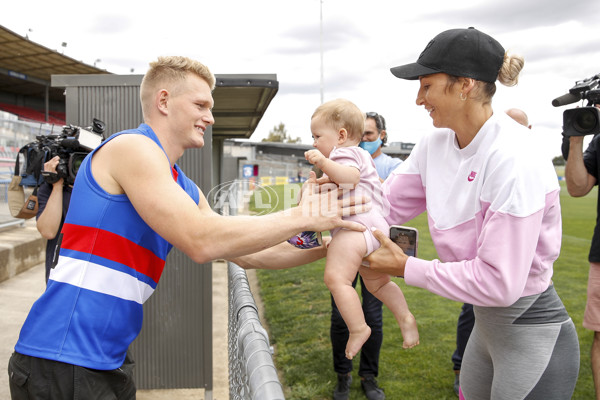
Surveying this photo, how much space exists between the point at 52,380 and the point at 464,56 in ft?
6.62

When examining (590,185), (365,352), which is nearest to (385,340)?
(365,352)

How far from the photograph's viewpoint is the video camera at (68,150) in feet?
12.9

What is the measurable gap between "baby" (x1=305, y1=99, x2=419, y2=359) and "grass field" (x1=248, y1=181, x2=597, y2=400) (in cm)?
226

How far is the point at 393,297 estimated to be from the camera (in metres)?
2.56

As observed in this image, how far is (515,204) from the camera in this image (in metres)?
1.75

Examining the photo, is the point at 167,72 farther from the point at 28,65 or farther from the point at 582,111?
the point at 28,65

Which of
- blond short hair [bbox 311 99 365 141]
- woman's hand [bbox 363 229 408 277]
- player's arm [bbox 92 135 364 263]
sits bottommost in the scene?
woman's hand [bbox 363 229 408 277]

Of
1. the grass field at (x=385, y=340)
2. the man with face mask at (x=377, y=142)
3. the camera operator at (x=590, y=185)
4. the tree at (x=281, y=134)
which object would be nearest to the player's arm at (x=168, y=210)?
the camera operator at (x=590, y=185)

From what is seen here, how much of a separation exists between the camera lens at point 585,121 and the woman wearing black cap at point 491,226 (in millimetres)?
1598

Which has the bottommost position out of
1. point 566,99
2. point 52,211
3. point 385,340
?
point 385,340

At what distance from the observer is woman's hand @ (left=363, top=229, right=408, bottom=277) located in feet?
6.96

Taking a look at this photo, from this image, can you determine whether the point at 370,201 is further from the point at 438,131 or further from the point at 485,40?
the point at 485,40

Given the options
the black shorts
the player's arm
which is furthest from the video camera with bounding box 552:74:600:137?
the black shorts

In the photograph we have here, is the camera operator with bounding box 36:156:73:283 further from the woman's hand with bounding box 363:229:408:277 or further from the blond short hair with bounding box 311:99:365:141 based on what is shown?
the woman's hand with bounding box 363:229:408:277
